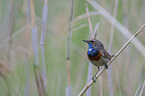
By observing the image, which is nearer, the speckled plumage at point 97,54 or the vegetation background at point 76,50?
the speckled plumage at point 97,54

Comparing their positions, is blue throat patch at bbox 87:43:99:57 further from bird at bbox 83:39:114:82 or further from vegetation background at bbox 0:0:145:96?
vegetation background at bbox 0:0:145:96

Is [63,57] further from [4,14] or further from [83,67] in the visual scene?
[4,14]

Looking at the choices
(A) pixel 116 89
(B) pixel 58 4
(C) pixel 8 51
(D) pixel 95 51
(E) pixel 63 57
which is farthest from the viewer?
(B) pixel 58 4

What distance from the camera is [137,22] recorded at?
2797 mm

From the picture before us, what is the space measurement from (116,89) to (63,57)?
835 millimetres

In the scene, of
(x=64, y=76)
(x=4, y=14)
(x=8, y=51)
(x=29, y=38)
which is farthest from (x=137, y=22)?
(x=4, y=14)

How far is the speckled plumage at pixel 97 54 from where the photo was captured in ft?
7.66

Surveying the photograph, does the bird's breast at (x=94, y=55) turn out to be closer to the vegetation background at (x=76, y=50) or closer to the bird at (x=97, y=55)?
the bird at (x=97, y=55)

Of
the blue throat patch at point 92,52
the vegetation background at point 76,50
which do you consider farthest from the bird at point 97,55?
the vegetation background at point 76,50

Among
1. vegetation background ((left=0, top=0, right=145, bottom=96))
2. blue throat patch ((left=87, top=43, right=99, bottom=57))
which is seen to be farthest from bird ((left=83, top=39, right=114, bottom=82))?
vegetation background ((left=0, top=0, right=145, bottom=96))

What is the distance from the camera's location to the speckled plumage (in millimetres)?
2336

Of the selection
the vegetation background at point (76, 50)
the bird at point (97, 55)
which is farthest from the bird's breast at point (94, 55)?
the vegetation background at point (76, 50)

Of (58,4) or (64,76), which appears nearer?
(64,76)

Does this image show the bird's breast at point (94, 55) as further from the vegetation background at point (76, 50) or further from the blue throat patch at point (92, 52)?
the vegetation background at point (76, 50)
